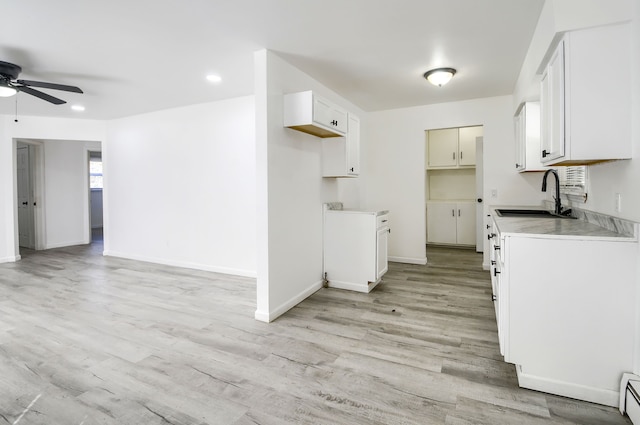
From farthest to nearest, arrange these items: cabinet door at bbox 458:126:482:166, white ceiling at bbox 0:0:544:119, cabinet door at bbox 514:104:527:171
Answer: cabinet door at bbox 458:126:482:166
cabinet door at bbox 514:104:527:171
white ceiling at bbox 0:0:544:119

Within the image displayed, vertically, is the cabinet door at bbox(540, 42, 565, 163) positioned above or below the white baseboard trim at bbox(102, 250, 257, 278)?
above

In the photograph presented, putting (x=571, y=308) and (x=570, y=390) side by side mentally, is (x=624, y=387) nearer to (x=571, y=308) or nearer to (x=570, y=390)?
(x=570, y=390)

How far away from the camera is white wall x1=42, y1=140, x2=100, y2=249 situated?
6887 mm

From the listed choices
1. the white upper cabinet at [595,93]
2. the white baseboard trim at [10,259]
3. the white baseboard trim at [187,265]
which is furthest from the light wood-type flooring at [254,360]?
the white baseboard trim at [10,259]

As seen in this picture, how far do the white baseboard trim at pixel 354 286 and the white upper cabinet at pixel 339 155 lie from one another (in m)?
1.32

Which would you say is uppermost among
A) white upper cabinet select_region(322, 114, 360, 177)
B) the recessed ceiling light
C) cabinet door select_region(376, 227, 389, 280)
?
the recessed ceiling light

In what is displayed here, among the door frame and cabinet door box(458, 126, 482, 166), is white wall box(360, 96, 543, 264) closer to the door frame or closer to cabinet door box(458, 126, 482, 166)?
cabinet door box(458, 126, 482, 166)

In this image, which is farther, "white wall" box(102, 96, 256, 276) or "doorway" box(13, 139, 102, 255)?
"doorway" box(13, 139, 102, 255)

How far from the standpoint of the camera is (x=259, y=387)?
2033 millimetres

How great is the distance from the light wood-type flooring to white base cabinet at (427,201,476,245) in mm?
2632

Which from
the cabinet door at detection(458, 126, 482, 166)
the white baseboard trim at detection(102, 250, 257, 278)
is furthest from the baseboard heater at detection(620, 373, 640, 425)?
the cabinet door at detection(458, 126, 482, 166)

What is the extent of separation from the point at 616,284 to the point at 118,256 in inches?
265

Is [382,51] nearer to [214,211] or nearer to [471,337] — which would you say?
[471,337]

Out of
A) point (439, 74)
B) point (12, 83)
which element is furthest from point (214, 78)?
point (439, 74)
